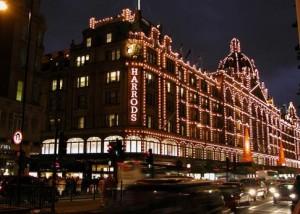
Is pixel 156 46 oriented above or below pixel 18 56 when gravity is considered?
above

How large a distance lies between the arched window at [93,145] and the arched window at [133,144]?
194 inches

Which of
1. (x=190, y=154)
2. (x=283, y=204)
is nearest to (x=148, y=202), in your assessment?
(x=283, y=204)

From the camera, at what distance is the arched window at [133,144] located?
55.4 m

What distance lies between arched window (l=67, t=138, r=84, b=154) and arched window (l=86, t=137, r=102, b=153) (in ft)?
3.90

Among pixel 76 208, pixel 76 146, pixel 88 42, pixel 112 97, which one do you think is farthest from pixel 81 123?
pixel 76 208

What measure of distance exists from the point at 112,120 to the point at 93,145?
15.7 feet

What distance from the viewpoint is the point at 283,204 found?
103 feet

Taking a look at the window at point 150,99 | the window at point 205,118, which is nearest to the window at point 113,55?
the window at point 150,99

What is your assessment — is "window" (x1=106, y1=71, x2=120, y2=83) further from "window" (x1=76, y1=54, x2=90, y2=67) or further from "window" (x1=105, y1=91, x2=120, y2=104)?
"window" (x1=76, y1=54, x2=90, y2=67)

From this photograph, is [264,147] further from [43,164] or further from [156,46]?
[43,164]

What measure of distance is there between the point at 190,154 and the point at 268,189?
74.0ft

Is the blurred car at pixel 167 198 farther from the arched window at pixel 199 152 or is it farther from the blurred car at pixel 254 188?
the arched window at pixel 199 152

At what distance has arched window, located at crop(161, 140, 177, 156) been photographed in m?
60.4

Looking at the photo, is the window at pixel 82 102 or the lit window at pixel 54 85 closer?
the window at pixel 82 102
